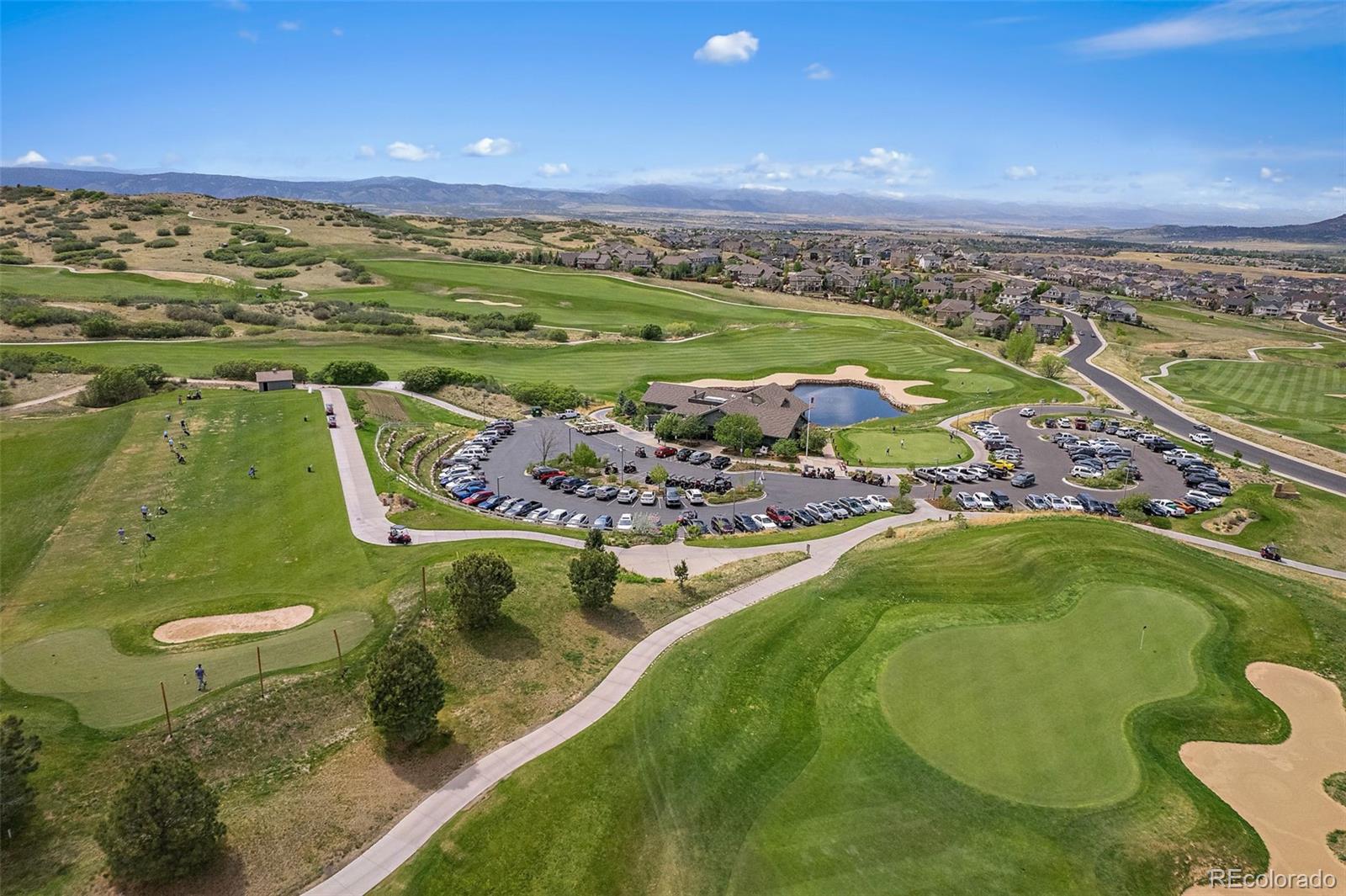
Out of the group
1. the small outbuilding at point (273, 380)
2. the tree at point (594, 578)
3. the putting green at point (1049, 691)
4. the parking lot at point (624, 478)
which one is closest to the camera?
the putting green at point (1049, 691)

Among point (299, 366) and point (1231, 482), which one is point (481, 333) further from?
point (1231, 482)

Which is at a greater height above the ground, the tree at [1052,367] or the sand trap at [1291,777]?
the tree at [1052,367]

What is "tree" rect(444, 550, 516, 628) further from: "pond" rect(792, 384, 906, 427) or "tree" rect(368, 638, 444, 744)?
"pond" rect(792, 384, 906, 427)

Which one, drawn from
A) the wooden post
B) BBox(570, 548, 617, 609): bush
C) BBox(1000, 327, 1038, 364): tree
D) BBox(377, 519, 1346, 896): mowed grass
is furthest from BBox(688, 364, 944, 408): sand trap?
the wooden post

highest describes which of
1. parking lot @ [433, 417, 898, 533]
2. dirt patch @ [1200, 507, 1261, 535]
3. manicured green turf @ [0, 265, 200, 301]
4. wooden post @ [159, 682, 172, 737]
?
manicured green turf @ [0, 265, 200, 301]

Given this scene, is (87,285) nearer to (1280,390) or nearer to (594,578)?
(594,578)

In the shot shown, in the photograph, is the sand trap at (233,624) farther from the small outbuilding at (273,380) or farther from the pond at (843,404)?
the pond at (843,404)

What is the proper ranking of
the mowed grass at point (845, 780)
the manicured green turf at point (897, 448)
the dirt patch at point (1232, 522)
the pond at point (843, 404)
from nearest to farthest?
the mowed grass at point (845, 780), the dirt patch at point (1232, 522), the manicured green turf at point (897, 448), the pond at point (843, 404)

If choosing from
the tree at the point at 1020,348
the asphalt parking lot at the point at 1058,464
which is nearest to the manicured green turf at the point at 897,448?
the asphalt parking lot at the point at 1058,464
